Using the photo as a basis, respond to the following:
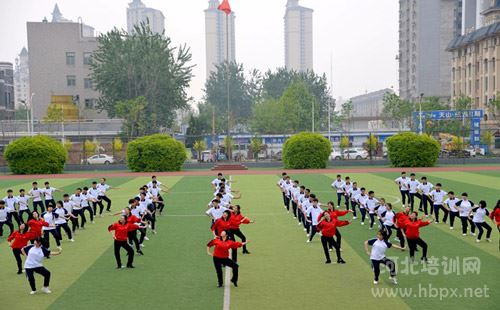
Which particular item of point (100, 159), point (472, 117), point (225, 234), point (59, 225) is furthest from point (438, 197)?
point (100, 159)

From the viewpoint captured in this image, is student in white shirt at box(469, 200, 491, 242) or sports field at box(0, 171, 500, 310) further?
student in white shirt at box(469, 200, 491, 242)

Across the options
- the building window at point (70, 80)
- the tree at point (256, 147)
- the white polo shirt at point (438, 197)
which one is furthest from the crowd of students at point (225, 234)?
the building window at point (70, 80)

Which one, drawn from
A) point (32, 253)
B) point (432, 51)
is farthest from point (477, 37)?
point (32, 253)

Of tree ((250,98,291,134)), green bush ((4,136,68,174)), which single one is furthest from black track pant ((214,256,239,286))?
tree ((250,98,291,134))

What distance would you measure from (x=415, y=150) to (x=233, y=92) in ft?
227

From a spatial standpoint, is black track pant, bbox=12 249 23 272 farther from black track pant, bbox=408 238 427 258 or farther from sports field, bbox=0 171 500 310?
black track pant, bbox=408 238 427 258

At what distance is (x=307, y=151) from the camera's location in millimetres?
46750

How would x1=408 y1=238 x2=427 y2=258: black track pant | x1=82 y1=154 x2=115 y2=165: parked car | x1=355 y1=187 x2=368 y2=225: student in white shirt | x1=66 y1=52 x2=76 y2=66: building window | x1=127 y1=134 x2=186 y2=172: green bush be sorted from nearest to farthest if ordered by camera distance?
x1=408 y1=238 x2=427 y2=258: black track pant < x1=355 y1=187 x2=368 y2=225: student in white shirt < x1=127 y1=134 x2=186 y2=172: green bush < x1=82 y1=154 x2=115 y2=165: parked car < x1=66 y1=52 x2=76 y2=66: building window

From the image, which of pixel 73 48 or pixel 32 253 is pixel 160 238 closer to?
pixel 32 253

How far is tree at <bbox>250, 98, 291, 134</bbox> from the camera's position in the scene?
81.1 metres

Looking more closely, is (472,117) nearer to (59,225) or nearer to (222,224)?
(222,224)

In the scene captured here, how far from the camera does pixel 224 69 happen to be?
4429 inches

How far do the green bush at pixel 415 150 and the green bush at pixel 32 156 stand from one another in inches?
1199

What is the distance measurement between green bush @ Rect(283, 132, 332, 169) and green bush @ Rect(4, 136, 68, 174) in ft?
68.6
